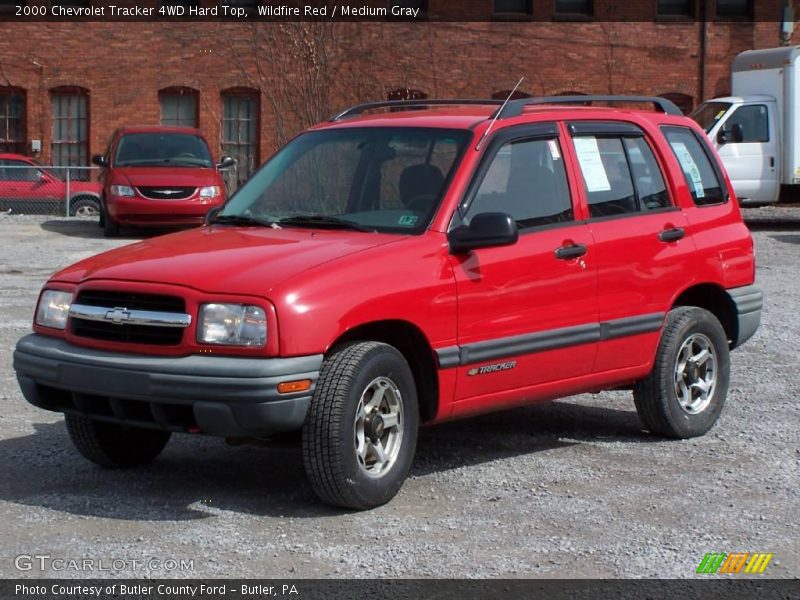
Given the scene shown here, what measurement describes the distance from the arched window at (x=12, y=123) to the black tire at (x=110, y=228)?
10362 mm

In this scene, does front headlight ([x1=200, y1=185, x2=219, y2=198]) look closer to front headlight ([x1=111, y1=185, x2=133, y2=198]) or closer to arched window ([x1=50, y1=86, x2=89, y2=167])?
front headlight ([x1=111, y1=185, x2=133, y2=198])

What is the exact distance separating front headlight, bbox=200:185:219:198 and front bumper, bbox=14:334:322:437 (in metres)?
16.1

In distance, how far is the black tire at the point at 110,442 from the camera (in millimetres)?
7008

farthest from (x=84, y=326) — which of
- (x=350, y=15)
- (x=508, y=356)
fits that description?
(x=350, y=15)

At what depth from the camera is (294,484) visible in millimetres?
6883

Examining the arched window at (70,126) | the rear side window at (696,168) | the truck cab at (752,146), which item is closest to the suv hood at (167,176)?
the truck cab at (752,146)

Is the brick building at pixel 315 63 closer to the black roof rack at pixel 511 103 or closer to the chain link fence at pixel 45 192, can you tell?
the chain link fence at pixel 45 192

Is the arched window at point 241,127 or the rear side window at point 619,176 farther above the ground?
the arched window at point 241,127

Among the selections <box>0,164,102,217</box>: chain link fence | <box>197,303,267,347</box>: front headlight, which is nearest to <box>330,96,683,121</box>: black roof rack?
<box>197,303,267,347</box>: front headlight

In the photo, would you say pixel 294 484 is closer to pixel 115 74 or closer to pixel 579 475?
pixel 579 475

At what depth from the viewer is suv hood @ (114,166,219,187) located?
875 inches

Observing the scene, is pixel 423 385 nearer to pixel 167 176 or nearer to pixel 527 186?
pixel 527 186

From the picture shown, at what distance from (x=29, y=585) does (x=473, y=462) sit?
283cm

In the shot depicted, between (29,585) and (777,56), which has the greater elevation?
(777,56)
